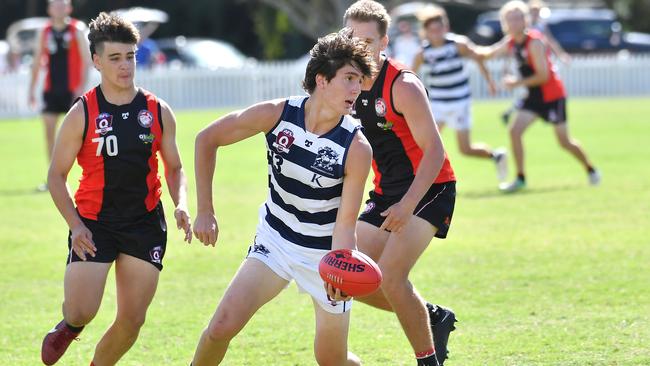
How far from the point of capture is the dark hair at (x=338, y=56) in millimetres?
5191

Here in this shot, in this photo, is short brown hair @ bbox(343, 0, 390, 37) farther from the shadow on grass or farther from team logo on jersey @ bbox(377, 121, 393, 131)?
the shadow on grass

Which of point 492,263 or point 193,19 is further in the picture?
point 193,19

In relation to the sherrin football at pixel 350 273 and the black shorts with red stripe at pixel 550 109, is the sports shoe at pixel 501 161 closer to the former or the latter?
the black shorts with red stripe at pixel 550 109

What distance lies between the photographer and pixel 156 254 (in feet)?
19.0

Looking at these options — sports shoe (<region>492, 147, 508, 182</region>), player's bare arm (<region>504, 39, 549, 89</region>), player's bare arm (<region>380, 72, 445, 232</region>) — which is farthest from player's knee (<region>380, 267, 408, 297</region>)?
sports shoe (<region>492, 147, 508, 182</region>)

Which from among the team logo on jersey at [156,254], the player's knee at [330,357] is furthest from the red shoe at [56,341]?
the player's knee at [330,357]

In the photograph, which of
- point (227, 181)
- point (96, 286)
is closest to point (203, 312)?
point (96, 286)

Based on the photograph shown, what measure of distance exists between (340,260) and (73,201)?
1647mm

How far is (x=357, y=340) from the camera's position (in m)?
6.85

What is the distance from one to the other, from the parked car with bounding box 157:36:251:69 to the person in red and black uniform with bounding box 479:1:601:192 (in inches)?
852

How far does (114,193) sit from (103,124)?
0.37 metres

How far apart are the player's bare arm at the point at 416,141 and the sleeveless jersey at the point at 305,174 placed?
12.6 inches

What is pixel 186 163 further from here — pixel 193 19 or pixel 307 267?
pixel 193 19

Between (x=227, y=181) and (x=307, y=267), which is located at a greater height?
(x=307, y=267)
